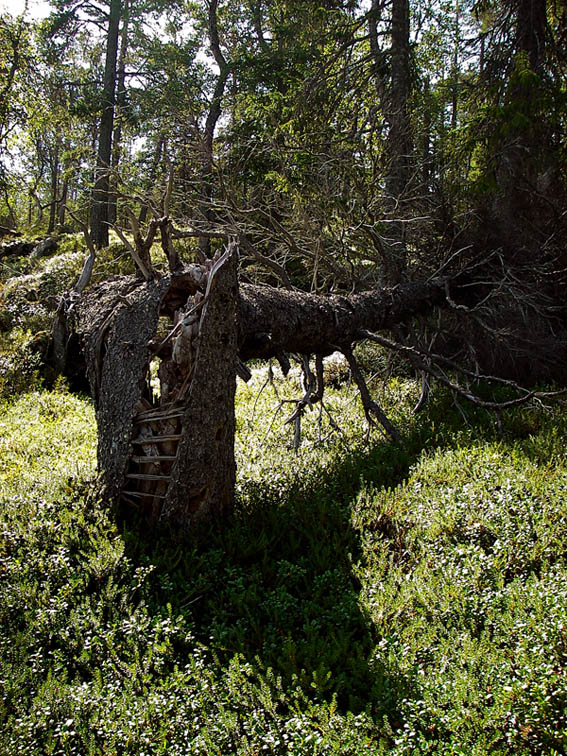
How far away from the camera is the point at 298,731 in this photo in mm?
2605

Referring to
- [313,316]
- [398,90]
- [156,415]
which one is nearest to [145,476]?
[156,415]

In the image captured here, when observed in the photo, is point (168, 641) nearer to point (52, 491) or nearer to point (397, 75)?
point (52, 491)

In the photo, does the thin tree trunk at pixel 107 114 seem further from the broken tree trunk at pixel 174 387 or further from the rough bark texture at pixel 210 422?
the rough bark texture at pixel 210 422

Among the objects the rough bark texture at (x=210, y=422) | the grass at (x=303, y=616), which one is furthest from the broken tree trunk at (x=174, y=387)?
the grass at (x=303, y=616)

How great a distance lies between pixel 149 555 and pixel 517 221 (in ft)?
25.7

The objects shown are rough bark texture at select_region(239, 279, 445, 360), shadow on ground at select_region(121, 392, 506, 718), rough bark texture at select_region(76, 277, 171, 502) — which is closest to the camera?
shadow on ground at select_region(121, 392, 506, 718)

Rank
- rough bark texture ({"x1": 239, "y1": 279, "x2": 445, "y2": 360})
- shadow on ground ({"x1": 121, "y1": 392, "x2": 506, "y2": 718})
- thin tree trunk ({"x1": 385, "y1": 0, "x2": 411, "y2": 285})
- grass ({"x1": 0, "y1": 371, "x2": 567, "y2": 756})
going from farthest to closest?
thin tree trunk ({"x1": 385, "y1": 0, "x2": 411, "y2": 285})
rough bark texture ({"x1": 239, "y1": 279, "x2": 445, "y2": 360})
shadow on ground ({"x1": 121, "y1": 392, "x2": 506, "y2": 718})
grass ({"x1": 0, "y1": 371, "x2": 567, "y2": 756})

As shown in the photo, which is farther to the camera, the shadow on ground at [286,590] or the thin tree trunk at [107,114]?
the thin tree trunk at [107,114]

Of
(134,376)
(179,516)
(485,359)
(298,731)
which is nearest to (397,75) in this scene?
(485,359)

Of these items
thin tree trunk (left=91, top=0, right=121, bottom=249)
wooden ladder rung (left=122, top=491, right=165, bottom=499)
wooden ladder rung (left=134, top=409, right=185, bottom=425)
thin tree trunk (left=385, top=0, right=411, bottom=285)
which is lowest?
wooden ladder rung (left=122, top=491, right=165, bottom=499)

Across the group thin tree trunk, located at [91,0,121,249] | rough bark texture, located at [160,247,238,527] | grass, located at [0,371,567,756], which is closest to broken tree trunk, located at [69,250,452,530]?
rough bark texture, located at [160,247,238,527]

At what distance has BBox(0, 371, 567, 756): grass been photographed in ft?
8.43

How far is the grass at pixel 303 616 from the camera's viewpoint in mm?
2570

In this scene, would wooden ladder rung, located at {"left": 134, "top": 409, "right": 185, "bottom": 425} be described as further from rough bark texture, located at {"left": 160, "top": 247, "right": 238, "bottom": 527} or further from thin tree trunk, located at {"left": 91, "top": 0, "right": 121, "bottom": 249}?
thin tree trunk, located at {"left": 91, "top": 0, "right": 121, "bottom": 249}
